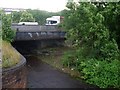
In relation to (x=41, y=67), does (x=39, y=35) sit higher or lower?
higher

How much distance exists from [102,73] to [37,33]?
11306mm

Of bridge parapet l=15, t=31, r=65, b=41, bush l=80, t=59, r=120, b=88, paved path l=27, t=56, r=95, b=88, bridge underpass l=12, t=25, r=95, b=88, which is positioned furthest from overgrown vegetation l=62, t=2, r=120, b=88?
bridge parapet l=15, t=31, r=65, b=41

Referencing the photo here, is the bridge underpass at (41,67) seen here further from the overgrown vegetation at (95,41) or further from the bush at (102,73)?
the overgrown vegetation at (95,41)

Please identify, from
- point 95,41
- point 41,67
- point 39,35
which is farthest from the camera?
point 39,35

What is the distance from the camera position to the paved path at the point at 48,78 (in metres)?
13.6

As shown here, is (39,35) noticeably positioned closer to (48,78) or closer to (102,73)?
(48,78)

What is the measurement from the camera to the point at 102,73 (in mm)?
14664

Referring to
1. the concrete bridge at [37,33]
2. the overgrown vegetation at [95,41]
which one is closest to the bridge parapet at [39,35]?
the concrete bridge at [37,33]

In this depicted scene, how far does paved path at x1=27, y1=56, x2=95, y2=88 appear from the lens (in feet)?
44.7

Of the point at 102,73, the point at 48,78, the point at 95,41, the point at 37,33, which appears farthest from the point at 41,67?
the point at 37,33

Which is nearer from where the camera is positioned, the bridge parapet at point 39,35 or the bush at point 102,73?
the bush at point 102,73

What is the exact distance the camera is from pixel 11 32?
64.1 feet

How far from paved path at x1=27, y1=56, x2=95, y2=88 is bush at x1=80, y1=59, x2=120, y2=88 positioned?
0.81 meters

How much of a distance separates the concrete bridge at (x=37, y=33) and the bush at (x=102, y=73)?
367 inches
